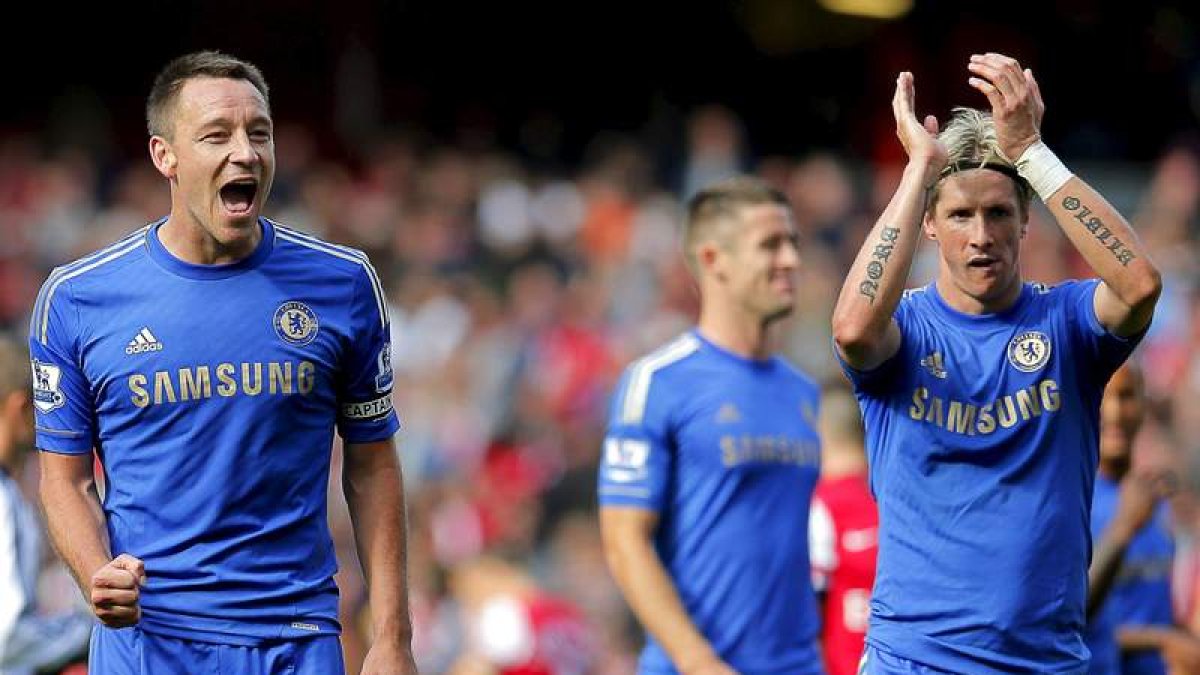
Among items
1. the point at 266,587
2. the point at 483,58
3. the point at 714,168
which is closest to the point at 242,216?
the point at 266,587

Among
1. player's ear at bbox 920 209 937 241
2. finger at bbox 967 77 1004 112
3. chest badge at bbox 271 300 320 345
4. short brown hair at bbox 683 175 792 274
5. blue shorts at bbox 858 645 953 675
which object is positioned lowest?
blue shorts at bbox 858 645 953 675

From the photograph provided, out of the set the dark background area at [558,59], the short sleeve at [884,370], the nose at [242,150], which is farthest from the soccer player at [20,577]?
the dark background area at [558,59]

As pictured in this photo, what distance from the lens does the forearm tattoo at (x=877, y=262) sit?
216 inches

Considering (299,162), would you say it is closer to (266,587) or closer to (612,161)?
(612,161)

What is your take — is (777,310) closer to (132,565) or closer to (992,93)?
(992,93)

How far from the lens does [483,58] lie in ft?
78.3

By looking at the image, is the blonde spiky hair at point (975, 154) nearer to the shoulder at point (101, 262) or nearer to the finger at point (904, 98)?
the finger at point (904, 98)

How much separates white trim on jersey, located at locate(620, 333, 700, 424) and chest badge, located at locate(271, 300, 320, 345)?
82.0 inches

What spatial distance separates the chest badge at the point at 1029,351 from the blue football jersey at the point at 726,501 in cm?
193

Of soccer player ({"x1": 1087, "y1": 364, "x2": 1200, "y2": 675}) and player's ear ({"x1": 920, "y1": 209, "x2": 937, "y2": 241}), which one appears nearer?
player's ear ({"x1": 920, "y1": 209, "x2": 937, "y2": 241})

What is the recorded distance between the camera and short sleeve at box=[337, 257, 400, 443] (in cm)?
583

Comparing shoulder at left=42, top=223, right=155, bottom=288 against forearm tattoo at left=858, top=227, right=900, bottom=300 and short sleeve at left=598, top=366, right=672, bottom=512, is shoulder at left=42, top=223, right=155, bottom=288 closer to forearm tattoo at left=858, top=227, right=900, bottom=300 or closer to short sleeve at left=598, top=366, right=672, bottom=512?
forearm tattoo at left=858, top=227, right=900, bottom=300

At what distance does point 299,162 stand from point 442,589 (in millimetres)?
10622

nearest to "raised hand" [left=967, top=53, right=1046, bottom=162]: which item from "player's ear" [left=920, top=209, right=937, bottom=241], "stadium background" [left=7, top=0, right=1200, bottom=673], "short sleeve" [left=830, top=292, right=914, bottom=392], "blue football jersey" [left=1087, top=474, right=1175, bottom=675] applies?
"player's ear" [left=920, top=209, right=937, bottom=241]
